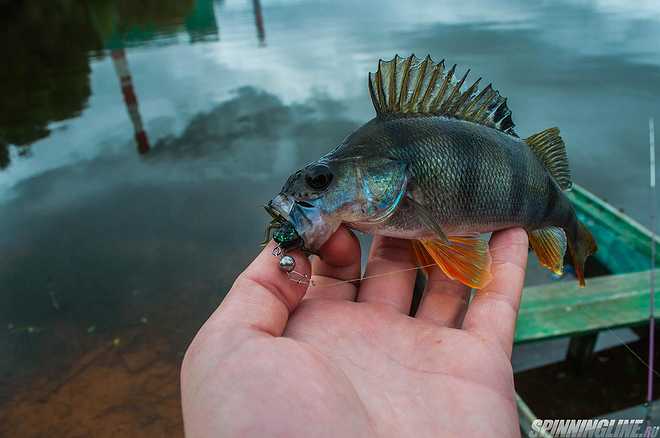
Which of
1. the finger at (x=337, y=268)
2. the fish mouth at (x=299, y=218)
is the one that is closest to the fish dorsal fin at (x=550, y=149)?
the finger at (x=337, y=268)

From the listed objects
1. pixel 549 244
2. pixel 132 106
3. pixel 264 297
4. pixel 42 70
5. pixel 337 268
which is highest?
pixel 264 297

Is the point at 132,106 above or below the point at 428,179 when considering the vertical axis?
below

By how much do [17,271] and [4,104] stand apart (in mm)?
8297

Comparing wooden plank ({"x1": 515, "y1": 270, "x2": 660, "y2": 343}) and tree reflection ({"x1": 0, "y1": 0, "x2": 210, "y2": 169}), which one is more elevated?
tree reflection ({"x1": 0, "y1": 0, "x2": 210, "y2": 169})

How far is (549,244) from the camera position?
2469 mm

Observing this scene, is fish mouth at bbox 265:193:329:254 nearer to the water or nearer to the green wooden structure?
the green wooden structure

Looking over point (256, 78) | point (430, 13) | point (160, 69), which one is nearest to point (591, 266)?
point (256, 78)

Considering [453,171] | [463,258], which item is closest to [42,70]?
[453,171]

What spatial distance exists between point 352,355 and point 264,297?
41 centimetres

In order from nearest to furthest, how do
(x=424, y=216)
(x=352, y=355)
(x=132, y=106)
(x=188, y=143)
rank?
(x=352, y=355)
(x=424, y=216)
(x=188, y=143)
(x=132, y=106)

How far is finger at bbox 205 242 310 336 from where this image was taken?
1583mm

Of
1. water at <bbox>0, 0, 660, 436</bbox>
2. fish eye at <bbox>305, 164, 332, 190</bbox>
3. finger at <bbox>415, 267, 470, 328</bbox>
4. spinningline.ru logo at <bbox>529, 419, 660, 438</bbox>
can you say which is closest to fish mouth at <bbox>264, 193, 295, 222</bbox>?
fish eye at <bbox>305, 164, 332, 190</bbox>

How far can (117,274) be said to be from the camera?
5500mm

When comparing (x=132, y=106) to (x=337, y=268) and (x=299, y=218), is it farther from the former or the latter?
(x=299, y=218)
